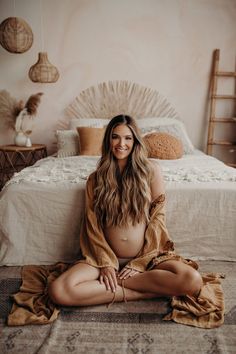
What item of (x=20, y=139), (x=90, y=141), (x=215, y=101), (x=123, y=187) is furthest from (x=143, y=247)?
(x=215, y=101)

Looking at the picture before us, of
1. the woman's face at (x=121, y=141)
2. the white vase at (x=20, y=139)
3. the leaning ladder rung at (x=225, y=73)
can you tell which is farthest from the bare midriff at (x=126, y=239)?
the leaning ladder rung at (x=225, y=73)

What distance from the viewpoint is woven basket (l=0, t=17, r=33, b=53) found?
3156 millimetres

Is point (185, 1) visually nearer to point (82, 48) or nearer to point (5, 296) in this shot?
point (82, 48)

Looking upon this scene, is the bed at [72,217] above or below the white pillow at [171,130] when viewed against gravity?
below

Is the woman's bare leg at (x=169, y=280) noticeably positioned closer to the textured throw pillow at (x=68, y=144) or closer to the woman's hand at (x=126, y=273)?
the woman's hand at (x=126, y=273)

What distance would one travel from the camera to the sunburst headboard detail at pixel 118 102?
12.0ft

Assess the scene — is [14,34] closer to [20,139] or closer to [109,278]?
[20,139]

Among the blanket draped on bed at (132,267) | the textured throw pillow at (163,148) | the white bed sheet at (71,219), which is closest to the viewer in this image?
the blanket draped on bed at (132,267)

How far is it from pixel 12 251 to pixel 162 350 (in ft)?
3.40

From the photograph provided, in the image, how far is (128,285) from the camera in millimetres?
1540

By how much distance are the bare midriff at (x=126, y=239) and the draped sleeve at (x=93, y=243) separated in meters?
0.05

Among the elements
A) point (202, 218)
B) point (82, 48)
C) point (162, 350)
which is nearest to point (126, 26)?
point (82, 48)

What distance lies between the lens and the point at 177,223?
192 centimetres

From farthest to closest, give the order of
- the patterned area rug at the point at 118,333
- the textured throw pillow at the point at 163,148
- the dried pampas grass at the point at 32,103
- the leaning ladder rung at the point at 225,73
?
the leaning ladder rung at the point at 225,73
the dried pampas grass at the point at 32,103
the textured throw pillow at the point at 163,148
the patterned area rug at the point at 118,333
